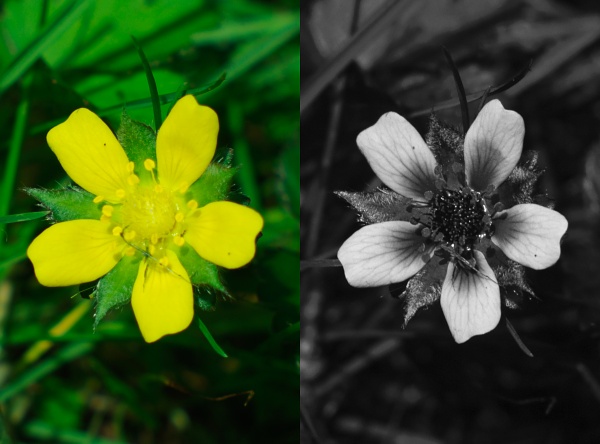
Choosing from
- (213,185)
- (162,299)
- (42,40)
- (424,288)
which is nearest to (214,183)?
(213,185)

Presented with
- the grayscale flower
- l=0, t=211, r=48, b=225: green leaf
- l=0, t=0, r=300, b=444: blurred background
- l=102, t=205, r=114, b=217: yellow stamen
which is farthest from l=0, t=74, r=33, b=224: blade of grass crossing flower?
the grayscale flower

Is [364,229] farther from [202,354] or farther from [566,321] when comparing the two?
[202,354]

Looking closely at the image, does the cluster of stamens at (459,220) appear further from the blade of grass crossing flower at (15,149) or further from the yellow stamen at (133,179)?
the blade of grass crossing flower at (15,149)

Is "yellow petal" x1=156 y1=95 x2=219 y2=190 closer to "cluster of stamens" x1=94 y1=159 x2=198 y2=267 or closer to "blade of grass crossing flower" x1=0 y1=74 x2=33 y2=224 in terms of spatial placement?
"cluster of stamens" x1=94 y1=159 x2=198 y2=267

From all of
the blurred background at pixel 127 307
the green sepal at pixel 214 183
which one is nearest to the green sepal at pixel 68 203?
the green sepal at pixel 214 183

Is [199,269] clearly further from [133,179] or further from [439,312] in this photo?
[439,312]
